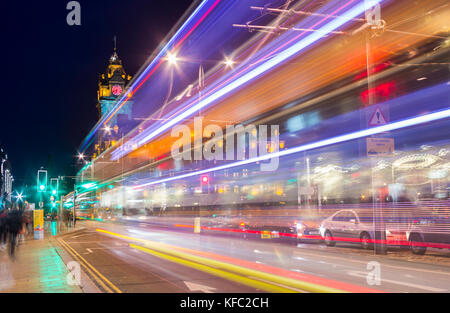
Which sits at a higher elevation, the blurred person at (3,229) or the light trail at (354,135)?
the light trail at (354,135)

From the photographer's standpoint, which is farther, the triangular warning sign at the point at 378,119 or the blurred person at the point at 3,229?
the blurred person at the point at 3,229

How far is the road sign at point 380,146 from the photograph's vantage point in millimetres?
13984

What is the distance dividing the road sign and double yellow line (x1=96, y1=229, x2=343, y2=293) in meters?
5.88

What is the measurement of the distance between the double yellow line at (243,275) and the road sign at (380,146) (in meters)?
5.88

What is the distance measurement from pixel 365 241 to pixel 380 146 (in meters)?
4.82

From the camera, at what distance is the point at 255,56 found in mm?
15477

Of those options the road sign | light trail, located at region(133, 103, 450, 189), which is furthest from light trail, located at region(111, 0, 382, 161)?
the road sign

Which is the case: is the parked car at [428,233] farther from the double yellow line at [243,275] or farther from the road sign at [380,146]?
the double yellow line at [243,275]

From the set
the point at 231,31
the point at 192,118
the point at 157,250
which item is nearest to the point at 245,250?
the point at 157,250

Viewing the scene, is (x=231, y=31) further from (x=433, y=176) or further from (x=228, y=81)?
(x=433, y=176)
